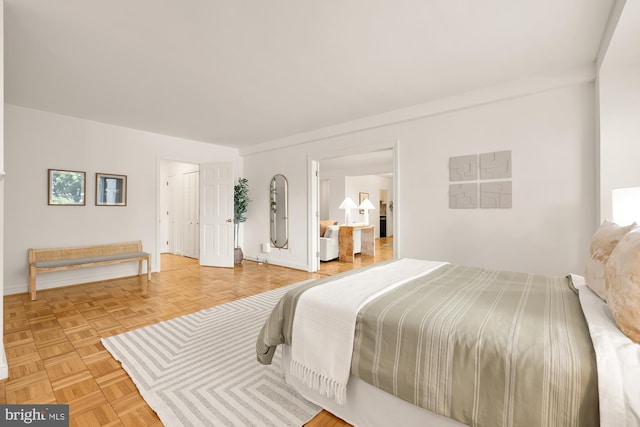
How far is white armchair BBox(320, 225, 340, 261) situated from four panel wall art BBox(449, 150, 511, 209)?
3108 millimetres

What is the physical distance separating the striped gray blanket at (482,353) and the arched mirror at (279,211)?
4.12m

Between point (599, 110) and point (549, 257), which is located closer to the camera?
point (599, 110)

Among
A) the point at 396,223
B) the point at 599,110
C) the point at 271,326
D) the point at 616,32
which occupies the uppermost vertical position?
the point at 616,32

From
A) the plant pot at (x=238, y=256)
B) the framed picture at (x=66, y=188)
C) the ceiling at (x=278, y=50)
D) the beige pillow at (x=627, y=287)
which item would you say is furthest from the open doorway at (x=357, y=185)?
the beige pillow at (x=627, y=287)

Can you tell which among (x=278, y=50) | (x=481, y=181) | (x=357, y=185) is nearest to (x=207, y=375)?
(x=278, y=50)

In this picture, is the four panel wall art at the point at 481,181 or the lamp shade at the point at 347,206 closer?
the four panel wall art at the point at 481,181

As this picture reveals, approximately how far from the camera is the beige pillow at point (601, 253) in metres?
1.42

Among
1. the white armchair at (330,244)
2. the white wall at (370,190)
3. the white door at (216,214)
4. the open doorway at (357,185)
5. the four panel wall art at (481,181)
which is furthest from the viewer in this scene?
the white wall at (370,190)

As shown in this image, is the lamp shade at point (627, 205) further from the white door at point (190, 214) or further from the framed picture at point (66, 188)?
the white door at point (190, 214)

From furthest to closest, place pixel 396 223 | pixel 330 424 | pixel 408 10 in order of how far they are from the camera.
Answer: pixel 396 223, pixel 408 10, pixel 330 424

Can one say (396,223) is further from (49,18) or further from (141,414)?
(49,18)

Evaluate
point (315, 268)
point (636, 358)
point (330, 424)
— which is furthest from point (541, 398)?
point (315, 268)

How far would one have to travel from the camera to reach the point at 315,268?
5.34 metres

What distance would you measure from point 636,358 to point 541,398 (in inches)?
12.0
